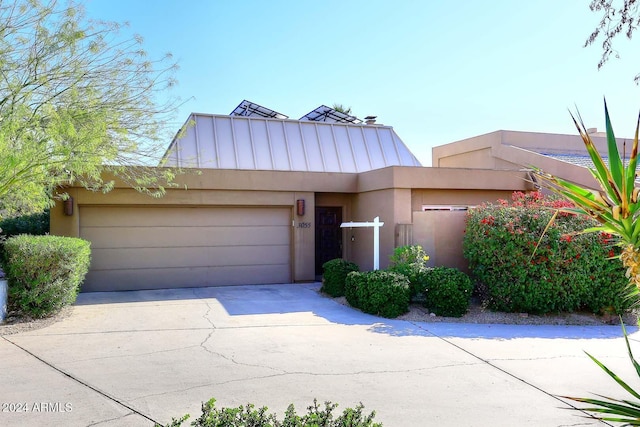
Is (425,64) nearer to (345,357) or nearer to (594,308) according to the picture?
(594,308)

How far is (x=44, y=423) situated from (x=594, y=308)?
900 centimetres

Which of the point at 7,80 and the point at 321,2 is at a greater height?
the point at 321,2

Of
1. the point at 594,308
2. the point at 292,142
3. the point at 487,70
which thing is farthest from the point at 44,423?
the point at 292,142

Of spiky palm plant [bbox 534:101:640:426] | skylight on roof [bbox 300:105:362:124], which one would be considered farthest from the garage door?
spiky palm plant [bbox 534:101:640:426]

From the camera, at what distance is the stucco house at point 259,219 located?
11875 millimetres

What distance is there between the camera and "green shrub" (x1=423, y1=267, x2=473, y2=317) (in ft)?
30.2

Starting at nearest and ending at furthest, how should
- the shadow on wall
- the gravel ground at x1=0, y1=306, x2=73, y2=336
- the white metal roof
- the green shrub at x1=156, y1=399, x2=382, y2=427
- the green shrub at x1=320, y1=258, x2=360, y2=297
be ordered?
the green shrub at x1=156, y1=399, x2=382, y2=427 < the gravel ground at x1=0, y1=306, x2=73, y2=336 < the shadow on wall < the green shrub at x1=320, y1=258, x2=360, y2=297 < the white metal roof

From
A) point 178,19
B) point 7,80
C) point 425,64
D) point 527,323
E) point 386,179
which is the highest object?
point 178,19

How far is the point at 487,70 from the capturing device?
7965mm

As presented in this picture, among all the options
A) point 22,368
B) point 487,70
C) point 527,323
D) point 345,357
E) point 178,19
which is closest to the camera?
point 22,368

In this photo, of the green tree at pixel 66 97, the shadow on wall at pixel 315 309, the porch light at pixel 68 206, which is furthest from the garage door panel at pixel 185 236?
the green tree at pixel 66 97

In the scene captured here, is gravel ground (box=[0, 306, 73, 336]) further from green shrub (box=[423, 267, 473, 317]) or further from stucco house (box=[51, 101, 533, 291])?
green shrub (box=[423, 267, 473, 317])

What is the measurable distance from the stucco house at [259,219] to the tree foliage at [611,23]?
6515mm

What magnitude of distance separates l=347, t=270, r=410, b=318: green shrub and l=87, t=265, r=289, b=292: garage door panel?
4.30m
